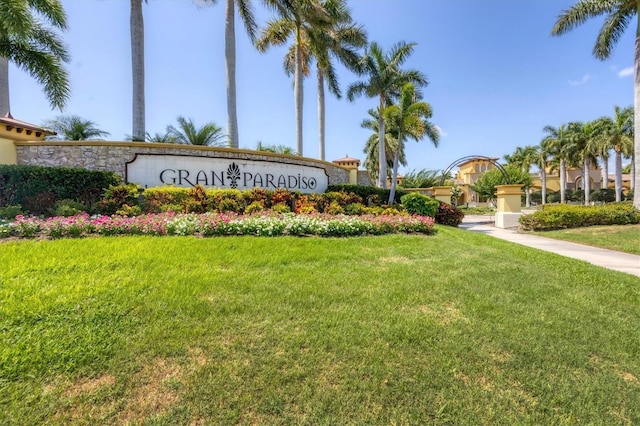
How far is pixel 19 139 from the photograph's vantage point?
8.25 meters

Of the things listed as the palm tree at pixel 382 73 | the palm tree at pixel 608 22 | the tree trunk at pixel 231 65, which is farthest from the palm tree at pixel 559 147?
the tree trunk at pixel 231 65

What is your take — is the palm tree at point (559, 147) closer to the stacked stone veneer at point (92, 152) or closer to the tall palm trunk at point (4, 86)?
the stacked stone veneer at point (92, 152)

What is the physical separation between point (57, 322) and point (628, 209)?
17277 millimetres

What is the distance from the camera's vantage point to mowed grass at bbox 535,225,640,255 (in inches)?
322

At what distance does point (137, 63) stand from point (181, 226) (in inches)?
343

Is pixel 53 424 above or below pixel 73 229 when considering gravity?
below

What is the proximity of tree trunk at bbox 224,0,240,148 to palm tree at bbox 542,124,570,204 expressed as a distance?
4017cm

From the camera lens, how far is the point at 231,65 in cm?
1205

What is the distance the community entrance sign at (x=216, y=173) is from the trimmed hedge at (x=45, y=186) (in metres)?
1.06

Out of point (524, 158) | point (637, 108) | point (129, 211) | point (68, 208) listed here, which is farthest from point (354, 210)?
point (524, 158)

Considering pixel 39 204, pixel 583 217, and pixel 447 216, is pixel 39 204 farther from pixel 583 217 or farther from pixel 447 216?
pixel 583 217

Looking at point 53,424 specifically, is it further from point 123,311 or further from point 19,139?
point 19,139

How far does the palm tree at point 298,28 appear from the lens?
13422 mm

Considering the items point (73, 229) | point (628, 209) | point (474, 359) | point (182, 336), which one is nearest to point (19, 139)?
point (73, 229)
